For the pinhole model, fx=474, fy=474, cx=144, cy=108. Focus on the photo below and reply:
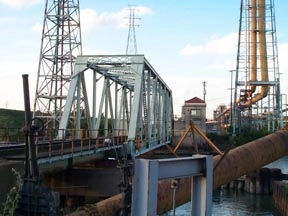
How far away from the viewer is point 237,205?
125ft

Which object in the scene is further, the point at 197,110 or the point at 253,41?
the point at 197,110

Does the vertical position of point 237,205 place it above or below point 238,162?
below

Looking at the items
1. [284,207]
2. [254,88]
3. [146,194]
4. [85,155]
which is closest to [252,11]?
[254,88]

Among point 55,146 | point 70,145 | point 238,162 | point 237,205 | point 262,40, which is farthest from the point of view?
point 262,40

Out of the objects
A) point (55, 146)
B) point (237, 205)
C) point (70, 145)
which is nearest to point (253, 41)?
point (237, 205)

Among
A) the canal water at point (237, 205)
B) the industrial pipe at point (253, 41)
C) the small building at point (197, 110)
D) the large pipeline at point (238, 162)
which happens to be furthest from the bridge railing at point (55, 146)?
the small building at point (197, 110)

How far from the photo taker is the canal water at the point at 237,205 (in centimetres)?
3351

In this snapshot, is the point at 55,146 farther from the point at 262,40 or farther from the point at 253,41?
the point at 262,40

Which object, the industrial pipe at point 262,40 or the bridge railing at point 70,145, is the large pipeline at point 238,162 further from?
the industrial pipe at point 262,40

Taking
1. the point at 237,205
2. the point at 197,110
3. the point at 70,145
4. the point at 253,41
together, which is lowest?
the point at 237,205

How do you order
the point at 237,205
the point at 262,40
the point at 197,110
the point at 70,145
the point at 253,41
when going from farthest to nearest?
the point at 197,110, the point at 253,41, the point at 262,40, the point at 237,205, the point at 70,145

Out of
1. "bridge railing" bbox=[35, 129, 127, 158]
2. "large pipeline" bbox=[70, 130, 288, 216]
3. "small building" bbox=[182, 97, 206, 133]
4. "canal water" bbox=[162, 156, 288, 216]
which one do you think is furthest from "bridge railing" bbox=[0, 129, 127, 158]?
"small building" bbox=[182, 97, 206, 133]

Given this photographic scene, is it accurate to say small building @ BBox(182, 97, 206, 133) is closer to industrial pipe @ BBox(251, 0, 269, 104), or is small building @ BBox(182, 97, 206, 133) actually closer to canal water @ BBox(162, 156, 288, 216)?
industrial pipe @ BBox(251, 0, 269, 104)

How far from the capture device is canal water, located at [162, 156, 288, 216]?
33.5 meters
